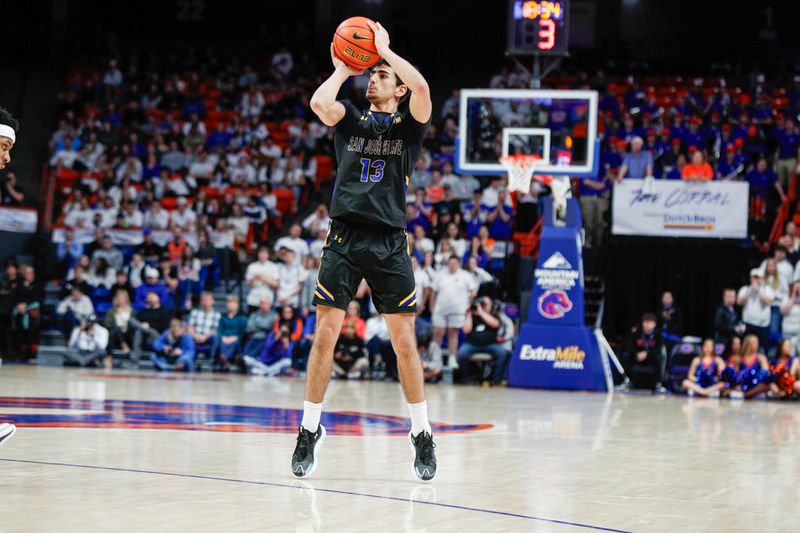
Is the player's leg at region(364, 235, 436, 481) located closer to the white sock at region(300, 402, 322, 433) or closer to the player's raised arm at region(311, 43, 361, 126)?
the white sock at region(300, 402, 322, 433)

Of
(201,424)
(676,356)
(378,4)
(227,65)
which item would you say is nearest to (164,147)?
(227,65)

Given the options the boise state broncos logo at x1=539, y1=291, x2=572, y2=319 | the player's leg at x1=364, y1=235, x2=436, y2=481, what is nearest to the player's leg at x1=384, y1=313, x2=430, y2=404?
the player's leg at x1=364, y1=235, x2=436, y2=481

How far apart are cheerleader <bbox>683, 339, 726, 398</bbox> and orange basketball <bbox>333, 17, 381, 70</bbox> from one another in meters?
10.0

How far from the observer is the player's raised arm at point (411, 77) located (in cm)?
531

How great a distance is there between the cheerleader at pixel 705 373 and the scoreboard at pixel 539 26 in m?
4.73

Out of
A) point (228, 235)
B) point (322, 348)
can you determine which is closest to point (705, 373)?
point (228, 235)

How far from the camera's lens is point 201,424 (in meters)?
7.79

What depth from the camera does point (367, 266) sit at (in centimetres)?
549

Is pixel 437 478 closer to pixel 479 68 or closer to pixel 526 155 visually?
pixel 526 155

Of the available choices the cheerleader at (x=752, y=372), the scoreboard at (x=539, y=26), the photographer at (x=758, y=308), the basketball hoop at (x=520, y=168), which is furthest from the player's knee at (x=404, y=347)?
the photographer at (x=758, y=308)

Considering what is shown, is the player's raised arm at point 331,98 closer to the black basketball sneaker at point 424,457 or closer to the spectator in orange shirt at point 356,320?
the black basketball sneaker at point 424,457

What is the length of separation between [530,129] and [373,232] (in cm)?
944

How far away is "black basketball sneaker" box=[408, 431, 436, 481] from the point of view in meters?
5.23

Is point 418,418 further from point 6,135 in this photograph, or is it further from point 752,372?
point 752,372
